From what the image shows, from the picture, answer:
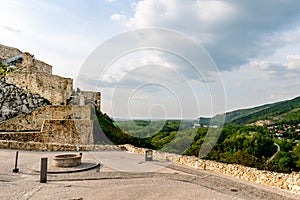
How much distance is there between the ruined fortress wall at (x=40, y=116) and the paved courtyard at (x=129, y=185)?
32.6 feet

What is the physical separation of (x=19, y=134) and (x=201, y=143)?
22.3 metres

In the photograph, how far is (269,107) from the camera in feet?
285

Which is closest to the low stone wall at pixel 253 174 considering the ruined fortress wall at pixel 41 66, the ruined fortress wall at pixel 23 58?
the ruined fortress wall at pixel 23 58

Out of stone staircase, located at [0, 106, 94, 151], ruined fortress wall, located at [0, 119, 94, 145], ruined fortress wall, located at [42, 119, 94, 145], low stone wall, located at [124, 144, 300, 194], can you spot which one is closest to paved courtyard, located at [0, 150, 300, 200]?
low stone wall, located at [124, 144, 300, 194]

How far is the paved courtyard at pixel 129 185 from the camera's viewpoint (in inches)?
235

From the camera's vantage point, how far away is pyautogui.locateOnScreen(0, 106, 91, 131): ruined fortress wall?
18172 millimetres

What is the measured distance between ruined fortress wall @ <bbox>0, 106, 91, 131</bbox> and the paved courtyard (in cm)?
994

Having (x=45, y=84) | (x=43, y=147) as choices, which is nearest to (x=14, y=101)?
(x=45, y=84)

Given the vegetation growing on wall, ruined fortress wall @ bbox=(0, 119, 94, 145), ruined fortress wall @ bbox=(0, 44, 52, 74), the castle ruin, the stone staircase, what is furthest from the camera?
ruined fortress wall @ bbox=(0, 44, 52, 74)

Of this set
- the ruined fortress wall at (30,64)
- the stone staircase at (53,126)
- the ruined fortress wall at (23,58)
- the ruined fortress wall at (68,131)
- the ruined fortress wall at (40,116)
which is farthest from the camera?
the ruined fortress wall at (23,58)

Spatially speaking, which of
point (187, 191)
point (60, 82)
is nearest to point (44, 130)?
point (60, 82)

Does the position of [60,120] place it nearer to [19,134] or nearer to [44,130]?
[44,130]

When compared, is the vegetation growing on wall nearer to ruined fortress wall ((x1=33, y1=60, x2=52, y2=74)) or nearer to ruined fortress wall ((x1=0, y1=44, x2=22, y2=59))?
ruined fortress wall ((x1=0, y1=44, x2=22, y2=59))

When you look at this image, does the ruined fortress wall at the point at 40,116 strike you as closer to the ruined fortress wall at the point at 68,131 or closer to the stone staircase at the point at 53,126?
the stone staircase at the point at 53,126
